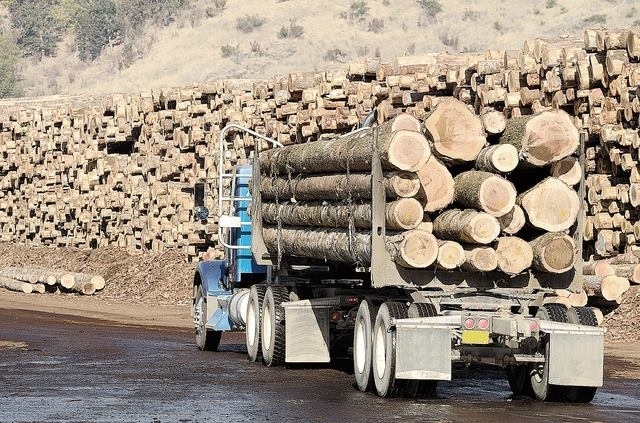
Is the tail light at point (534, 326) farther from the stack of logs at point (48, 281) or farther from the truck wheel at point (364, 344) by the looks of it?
the stack of logs at point (48, 281)

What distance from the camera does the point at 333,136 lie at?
1889 centimetres

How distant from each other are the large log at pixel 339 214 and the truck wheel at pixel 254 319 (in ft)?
2.93

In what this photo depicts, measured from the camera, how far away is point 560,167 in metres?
15.3

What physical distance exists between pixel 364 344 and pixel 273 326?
278 cm

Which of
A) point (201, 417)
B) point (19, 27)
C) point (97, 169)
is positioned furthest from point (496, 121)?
point (19, 27)

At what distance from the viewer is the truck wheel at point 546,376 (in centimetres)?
1535

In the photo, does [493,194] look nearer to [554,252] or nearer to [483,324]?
[554,252]

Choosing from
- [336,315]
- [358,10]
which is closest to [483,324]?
[336,315]

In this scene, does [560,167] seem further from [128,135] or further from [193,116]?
[128,135]

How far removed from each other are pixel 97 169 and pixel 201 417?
29.2 metres

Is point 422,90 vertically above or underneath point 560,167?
above

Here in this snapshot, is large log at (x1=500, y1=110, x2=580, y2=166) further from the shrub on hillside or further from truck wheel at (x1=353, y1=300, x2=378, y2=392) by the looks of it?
the shrub on hillside

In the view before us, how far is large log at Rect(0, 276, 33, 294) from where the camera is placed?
126 ft

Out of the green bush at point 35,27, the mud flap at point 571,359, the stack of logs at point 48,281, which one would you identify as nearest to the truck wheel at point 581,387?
the mud flap at point 571,359
